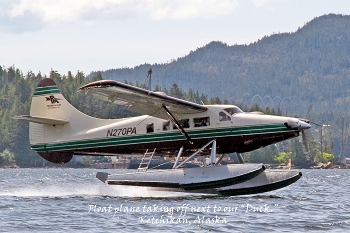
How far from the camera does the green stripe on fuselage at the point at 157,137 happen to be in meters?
22.8

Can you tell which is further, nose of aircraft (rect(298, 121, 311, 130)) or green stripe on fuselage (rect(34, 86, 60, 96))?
green stripe on fuselage (rect(34, 86, 60, 96))

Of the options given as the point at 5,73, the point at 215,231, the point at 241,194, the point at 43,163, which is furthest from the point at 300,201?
the point at 5,73

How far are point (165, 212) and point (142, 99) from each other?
15.7 feet

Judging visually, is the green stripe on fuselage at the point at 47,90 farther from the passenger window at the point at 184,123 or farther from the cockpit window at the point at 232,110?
the cockpit window at the point at 232,110

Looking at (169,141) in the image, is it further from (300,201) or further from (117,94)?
(300,201)

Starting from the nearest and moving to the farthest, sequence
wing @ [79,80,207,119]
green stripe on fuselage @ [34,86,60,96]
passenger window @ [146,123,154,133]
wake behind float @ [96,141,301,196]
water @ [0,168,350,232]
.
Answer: water @ [0,168,350,232] → wing @ [79,80,207,119] → wake behind float @ [96,141,301,196] → passenger window @ [146,123,154,133] → green stripe on fuselage @ [34,86,60,96]

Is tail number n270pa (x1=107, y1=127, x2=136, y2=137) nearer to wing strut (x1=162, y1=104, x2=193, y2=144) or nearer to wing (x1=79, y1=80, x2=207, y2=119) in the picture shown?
wing (x1=79, y1=80, x2=207, y2=119)

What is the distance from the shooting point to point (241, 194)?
22938mm

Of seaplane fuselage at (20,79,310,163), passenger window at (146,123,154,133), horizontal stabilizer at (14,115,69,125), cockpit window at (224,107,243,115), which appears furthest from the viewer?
horizontal stabilizer at (14,115,69,125)

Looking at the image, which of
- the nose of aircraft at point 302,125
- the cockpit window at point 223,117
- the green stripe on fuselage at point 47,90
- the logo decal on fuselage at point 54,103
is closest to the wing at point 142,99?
the cockpit window at point 223,117

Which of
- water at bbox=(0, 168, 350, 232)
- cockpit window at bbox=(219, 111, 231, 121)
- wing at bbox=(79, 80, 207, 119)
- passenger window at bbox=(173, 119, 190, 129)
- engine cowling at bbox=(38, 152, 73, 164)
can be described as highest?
wing at bbox=(79, 80, 207, 119)

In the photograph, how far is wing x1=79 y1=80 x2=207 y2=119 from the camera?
21.3 meters

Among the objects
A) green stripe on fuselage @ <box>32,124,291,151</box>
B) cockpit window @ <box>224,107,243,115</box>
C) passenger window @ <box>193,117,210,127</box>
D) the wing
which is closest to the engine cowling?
green stripe on fuselage @ <box>32,124,291,151</box>

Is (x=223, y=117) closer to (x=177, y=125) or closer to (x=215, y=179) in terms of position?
(x=177, y=125)
